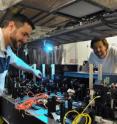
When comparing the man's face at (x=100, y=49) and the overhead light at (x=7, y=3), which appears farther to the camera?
the man's face at (x=100, y=49)

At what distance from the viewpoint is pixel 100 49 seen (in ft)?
7.21

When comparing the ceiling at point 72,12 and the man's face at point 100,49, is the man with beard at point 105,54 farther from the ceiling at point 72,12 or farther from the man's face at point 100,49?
the ceiling at point 72,12

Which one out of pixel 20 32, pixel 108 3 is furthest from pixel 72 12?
pixel 20 32

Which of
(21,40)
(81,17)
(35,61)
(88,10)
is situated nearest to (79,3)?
(88,10)

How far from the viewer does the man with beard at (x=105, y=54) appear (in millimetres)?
2182

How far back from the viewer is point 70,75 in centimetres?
205

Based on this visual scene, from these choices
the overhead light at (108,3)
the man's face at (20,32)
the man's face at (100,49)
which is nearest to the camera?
the overhead light at (108,3)

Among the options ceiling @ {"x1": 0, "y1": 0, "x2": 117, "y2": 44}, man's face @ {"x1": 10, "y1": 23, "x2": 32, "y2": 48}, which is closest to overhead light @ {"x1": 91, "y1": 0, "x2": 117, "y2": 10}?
ceiling @ {"x1": 0, "y1": 0, "x2": 117, "y2": 44}

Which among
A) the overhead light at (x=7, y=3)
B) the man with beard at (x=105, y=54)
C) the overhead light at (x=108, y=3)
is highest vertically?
the overhead light at (x=7, y=3)

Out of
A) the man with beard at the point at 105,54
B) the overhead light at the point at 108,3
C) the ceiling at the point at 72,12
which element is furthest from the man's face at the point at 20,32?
the man with beard at the point at 105,54

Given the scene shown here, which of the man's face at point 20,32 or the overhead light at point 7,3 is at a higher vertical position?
the overhead light at point 7,3

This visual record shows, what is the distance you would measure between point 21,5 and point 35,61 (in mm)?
1769

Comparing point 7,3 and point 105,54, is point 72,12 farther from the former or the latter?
point 105,54

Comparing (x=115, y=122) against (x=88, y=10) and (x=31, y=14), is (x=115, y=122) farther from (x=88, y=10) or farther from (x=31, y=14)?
(x=31, y=14)
